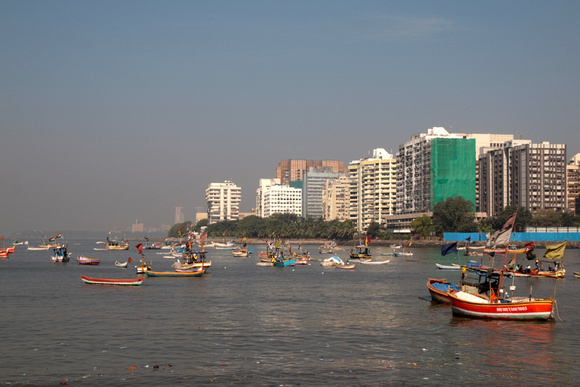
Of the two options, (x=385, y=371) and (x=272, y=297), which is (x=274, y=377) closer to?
(x=385, y=371)

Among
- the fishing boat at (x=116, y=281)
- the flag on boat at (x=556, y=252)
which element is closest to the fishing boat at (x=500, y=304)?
the flag on boat at (x=556, y=252)

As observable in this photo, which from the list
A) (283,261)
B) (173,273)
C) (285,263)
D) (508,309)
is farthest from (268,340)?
(285,263)

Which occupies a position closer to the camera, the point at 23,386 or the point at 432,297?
the point at 23,386

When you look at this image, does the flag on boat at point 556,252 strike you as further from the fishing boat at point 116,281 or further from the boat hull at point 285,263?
the boat hull at point 285,263

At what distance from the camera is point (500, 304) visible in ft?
140

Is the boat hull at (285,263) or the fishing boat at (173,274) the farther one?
the boat hull at (285,263)

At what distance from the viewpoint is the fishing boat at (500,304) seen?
1644 inches

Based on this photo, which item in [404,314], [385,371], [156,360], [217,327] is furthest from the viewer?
[404,314]

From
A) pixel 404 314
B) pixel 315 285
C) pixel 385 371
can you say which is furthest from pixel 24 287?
pixel 385 371

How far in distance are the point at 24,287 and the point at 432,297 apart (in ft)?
138

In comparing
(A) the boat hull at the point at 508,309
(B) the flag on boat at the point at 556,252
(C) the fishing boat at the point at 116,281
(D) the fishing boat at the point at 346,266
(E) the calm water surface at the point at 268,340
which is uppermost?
(B) the flag on boat at the point at 556,252

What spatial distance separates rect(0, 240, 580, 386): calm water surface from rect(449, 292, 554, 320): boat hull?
55 cm

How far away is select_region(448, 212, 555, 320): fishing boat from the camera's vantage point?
137 ft

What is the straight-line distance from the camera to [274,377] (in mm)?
28078
